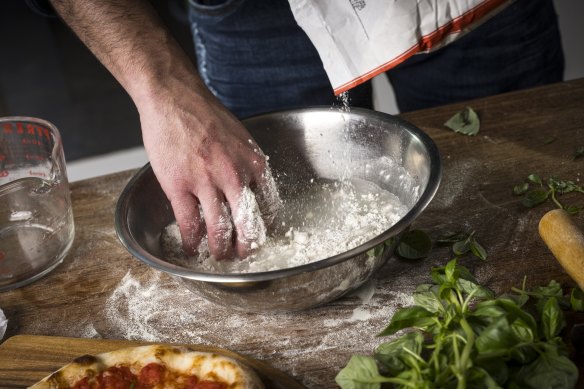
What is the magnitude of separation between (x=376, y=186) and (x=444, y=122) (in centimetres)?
26

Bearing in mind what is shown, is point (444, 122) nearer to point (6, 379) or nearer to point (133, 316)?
point (133, 316)

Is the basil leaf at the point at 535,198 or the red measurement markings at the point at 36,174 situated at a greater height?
the red measurement markings at the point at 36,174

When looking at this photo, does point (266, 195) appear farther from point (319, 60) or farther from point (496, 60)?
point (496, 60)

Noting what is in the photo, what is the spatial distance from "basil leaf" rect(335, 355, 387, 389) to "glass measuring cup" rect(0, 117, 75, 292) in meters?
0.56

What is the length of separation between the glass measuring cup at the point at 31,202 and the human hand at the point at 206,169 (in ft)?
0.68

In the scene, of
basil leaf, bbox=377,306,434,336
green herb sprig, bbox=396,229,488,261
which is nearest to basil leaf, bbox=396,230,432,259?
green herb sprig, bbox=396,229,488,261

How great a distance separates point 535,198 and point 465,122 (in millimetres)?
258

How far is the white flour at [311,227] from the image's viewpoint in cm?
97

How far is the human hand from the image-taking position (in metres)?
0.99

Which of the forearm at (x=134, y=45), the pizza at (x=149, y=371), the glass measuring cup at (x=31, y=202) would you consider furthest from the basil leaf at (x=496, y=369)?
the glass measuring cup at (x=31, y=202)

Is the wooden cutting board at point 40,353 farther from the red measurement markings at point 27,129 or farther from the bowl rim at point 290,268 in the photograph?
the red measurement markings at point 27,129

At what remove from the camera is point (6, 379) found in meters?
0.90

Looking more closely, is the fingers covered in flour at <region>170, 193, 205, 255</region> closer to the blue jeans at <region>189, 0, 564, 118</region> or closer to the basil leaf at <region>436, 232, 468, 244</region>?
the basil leaf at <region>436, 232, 468, 244</region>

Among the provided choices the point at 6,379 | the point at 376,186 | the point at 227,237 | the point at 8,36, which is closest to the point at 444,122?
the point at 376,186
